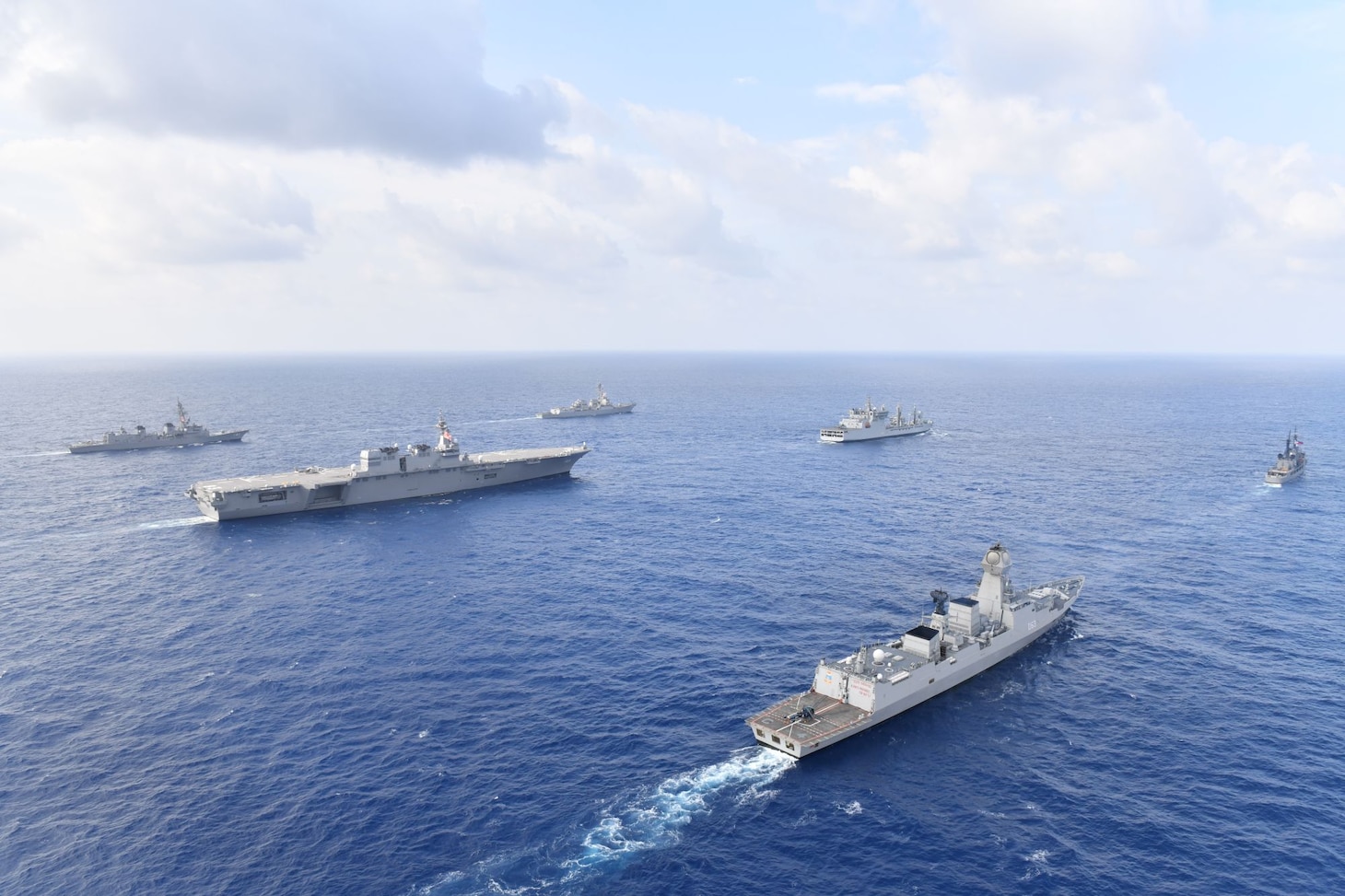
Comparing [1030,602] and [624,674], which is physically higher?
[1030,602]

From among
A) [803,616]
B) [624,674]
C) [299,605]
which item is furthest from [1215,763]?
[299,605]

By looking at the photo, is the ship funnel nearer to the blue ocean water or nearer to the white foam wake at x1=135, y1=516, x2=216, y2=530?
the blue ocean water

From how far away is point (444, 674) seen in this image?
68.8m

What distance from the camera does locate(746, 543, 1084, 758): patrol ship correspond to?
58375 mm

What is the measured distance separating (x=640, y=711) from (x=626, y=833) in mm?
15045

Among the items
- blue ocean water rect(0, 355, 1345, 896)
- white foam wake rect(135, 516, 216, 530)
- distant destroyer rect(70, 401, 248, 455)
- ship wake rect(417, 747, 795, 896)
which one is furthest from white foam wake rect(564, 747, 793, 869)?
distant destroyer rect(70, 401, 248, 455)

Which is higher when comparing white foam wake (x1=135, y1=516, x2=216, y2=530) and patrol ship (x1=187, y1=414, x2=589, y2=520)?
patrol ship (x1=187, y1=414, x2=589, y2=520)

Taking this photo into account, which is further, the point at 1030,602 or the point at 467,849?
the point at 1030,602

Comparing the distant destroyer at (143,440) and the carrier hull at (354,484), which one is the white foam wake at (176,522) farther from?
the distant destroyer at (143,440)

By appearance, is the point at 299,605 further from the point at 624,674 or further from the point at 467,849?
the point at 467,849

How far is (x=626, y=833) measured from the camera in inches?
1875

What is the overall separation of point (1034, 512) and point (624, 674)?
85.6m

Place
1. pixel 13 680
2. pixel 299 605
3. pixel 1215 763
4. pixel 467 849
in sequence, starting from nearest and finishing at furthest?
1. pixel 467 849
2. pixel 1215 763
3. pixel 13 680
4. pixel 299 605

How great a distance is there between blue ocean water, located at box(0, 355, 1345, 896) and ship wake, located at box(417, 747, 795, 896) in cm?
22
